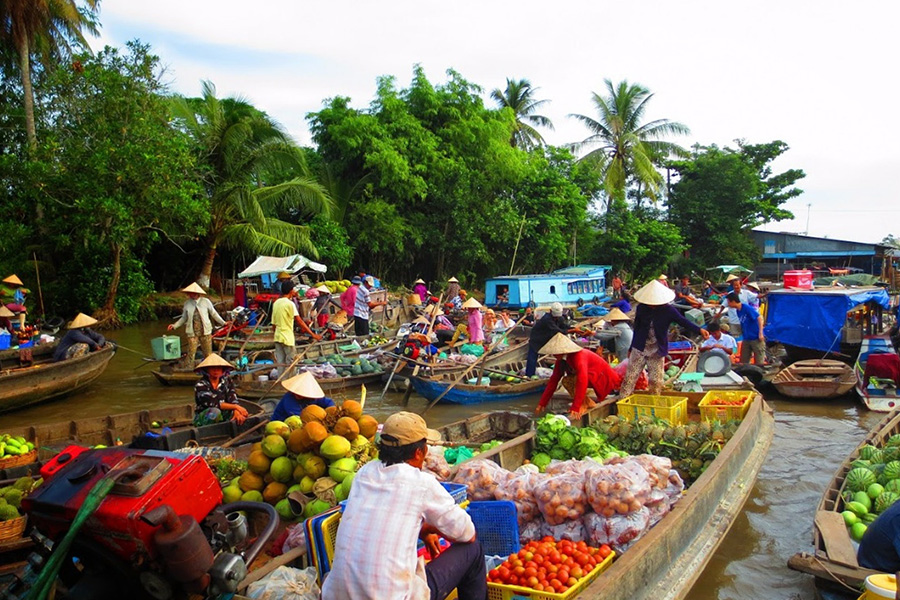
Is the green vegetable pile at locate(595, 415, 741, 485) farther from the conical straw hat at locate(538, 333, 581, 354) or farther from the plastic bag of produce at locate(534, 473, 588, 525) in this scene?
the plastic bag of produce at locate(534, 473, 588, 525)

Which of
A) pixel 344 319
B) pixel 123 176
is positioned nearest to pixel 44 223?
pixel 123 176

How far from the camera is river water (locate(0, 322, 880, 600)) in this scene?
4.96 m

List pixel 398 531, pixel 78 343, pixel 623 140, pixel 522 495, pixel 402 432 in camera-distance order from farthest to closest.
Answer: pixel 623 140
pixel 78 343
pixel 522 495
pixel 402 432
pixel 398 531

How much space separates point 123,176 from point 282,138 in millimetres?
7270

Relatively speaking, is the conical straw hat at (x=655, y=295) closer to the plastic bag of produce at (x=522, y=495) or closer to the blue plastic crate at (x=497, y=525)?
the plastic bag of produce at (x=522, y=495)

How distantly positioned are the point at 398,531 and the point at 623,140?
3104 cm

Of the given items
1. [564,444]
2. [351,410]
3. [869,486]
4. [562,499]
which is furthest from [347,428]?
[869,486]

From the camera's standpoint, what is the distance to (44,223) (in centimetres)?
1733

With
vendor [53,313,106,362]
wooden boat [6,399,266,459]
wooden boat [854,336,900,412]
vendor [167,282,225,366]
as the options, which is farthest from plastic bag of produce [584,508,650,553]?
vendor [53,313,106,362]

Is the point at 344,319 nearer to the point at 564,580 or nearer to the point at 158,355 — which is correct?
the point at 158,355

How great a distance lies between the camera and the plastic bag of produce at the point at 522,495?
405 centimetres

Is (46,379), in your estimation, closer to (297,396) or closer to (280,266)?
(297,396)

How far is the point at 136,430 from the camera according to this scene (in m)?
7.37

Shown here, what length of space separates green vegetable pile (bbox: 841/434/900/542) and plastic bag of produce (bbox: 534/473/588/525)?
6.62 feet
